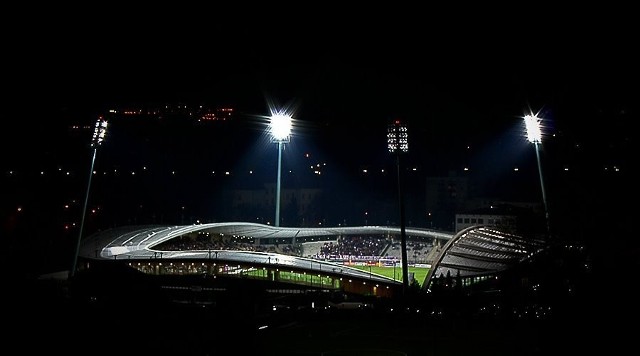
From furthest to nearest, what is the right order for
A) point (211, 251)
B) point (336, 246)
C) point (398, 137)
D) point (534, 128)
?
point (336, 246), point (534, 128), point (398, 137), point (211, 251)

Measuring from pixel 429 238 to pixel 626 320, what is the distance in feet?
72.9

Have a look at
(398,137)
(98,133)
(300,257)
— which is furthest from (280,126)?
(98,133)

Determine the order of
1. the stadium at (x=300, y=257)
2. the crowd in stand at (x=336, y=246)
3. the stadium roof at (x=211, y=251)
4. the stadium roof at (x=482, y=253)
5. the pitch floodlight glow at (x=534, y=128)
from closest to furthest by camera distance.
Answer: the stadium roof at (x=482, y=253) < the stadium at (x=300, y=257) < the stadium roof at (x=211, y=251) < the pitch floodlight glow at (x=534, y=128) < the crowd in stand at (x=336, y=246)

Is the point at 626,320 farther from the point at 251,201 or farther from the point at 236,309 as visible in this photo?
the point at 251,201

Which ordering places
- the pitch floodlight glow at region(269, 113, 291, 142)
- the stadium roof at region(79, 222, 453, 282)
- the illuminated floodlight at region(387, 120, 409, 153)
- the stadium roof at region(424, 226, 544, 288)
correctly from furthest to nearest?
the pitch floodlight glow at region(269, 113, 291, 142), the illuminated floodlight at region(387, 120, 409, 153), the stadium roof at region(79, 222, 453, 282), the stadium roof at region(424, 226, 544, 288)

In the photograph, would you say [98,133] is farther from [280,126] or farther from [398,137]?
[398,137]

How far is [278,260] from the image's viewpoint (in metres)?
23.8

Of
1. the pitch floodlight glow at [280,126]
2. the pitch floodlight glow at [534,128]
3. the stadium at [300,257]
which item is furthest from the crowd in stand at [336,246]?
the pitch floodlight glow at [534,128]

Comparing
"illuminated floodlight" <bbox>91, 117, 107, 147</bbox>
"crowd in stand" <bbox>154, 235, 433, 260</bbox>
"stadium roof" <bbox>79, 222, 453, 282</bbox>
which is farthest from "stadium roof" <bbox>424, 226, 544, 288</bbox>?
"illuminated floodlight" <bbox>91, 117, 107, 147</bbox>

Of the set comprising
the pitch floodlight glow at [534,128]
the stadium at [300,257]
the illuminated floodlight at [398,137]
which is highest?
the pitch floodlight glow at [534,128]

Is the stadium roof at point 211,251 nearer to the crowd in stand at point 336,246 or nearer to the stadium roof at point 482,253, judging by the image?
the crowd in stand at point 336,246

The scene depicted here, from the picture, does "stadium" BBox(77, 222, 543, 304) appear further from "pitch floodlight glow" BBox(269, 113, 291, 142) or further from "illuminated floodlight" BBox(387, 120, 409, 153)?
"pitch floodlight glow" BBox(269, 113, 291, 142)

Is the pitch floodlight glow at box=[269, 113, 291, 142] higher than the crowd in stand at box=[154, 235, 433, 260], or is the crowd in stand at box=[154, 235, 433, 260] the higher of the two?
the pitch floodlight glow at box=[269, 113, 291, 142]

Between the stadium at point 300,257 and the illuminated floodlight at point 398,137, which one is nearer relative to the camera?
the stadium at point 300,257
